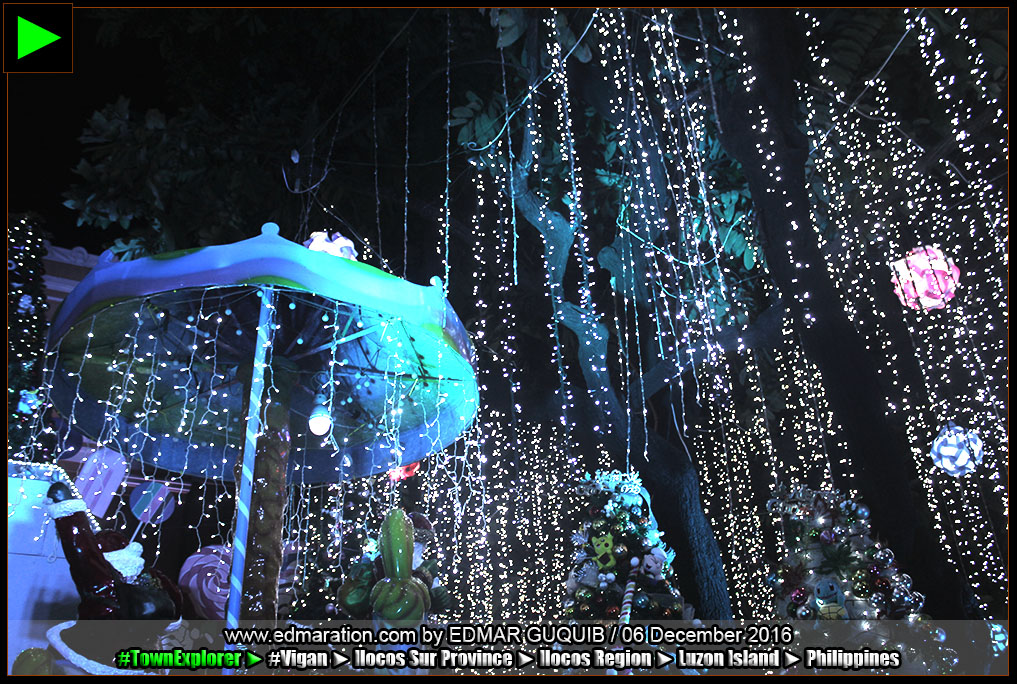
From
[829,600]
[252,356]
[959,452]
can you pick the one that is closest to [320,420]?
[252,356]

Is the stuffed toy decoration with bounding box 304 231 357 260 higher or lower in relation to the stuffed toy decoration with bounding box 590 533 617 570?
higher

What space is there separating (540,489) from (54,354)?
10689 mm

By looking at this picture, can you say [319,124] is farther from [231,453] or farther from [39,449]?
[39,449]

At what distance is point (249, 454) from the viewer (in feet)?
15.9

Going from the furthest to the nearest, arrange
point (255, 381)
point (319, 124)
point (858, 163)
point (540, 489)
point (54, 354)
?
point (540, 489)
point (319, 124)
point (858, 163)
point (54, 354)
point (255, 381)

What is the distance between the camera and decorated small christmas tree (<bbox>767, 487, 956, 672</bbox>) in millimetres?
6156

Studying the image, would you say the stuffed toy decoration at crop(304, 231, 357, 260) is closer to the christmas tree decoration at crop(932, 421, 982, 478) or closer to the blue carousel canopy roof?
the blue carousel canopy roof

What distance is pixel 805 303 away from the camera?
20.0ft

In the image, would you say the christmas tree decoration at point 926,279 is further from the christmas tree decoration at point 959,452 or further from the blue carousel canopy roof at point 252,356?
the blue carousel canopy roof at point 252,356

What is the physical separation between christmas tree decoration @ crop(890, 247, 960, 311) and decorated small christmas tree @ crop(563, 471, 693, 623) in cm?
439

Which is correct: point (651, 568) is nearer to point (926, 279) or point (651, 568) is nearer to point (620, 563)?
point (620, 563)

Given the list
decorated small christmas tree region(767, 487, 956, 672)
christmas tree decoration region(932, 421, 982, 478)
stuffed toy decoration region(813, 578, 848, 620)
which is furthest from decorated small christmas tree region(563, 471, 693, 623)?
christmas tree decoration region(932, 421, 982, 478)

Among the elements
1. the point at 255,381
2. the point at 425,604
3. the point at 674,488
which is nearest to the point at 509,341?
the point at 674,488

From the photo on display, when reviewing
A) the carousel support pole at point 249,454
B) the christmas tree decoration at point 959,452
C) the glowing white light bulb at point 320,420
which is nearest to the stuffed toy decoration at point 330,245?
the carousel support pole at point 249,454
